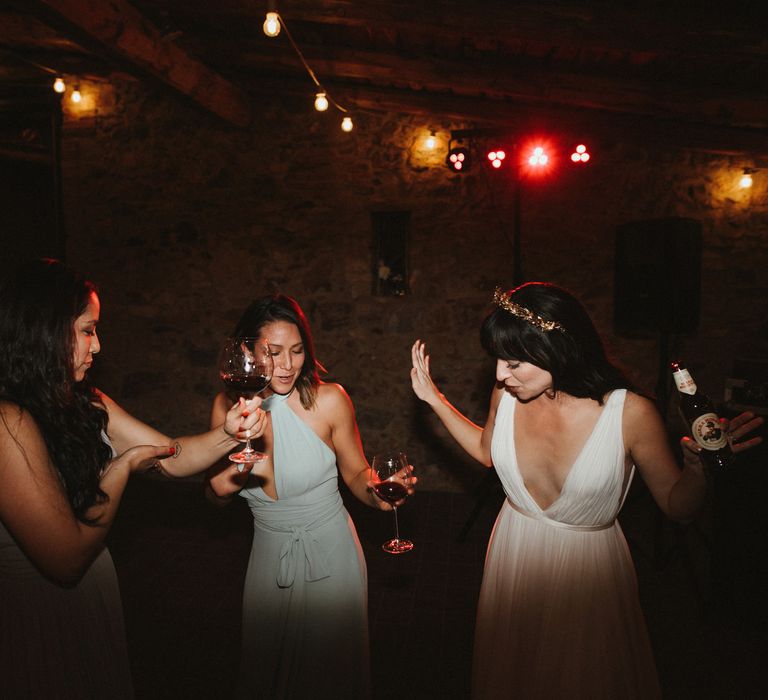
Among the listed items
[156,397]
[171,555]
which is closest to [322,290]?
[156,397]

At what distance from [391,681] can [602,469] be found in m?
1.86

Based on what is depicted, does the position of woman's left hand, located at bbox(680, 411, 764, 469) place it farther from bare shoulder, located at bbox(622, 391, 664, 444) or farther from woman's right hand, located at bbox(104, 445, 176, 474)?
woman's right hand, located at bbox(104, 445, 176, 474)

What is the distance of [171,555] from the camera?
14.5 ft

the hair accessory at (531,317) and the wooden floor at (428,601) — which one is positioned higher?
the hair accessory at (531,317)

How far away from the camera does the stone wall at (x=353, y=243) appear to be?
5.69 m

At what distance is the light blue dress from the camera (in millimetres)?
2066

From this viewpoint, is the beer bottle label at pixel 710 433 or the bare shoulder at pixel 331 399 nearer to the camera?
the beer bottle label at pixel 710 433

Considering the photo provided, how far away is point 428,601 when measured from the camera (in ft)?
12.3

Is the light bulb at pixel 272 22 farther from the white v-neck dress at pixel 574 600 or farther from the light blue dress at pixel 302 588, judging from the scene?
the white v-neck dress at pixel 574 600

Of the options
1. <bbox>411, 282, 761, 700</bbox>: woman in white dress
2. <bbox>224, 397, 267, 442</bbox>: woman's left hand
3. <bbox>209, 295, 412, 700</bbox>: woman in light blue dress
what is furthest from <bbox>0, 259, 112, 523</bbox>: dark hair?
<bbox>411, 282, 761, 700</bbox>: woman in white dress

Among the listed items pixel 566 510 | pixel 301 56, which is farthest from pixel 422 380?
pixel 301 56

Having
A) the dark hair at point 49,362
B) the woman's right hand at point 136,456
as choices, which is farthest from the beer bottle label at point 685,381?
the dark hair at point 49,362

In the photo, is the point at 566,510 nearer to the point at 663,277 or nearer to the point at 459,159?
the point at 663,277

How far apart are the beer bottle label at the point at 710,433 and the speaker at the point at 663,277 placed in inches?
137
